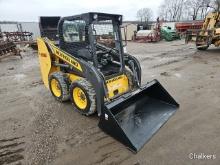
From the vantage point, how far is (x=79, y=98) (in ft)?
13.5

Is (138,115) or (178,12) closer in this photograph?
(138,115)

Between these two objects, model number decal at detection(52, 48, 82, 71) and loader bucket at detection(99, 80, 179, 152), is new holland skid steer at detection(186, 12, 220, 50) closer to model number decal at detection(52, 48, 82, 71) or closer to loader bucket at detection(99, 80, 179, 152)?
loader bucket at detection(99, 80, 179, 152)

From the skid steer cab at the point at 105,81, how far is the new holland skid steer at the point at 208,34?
8.00 meters

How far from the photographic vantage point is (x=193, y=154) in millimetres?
2887

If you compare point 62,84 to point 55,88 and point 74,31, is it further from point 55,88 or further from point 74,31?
point 74,31

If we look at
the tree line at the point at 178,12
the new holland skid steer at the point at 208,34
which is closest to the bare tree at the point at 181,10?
the tree line at the point at 178,12

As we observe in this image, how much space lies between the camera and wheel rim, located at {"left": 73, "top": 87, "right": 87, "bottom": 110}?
3.96m

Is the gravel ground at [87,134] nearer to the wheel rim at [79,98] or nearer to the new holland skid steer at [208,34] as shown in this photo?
the wheel rim at [79,98]

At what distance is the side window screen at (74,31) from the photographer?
13.2ft

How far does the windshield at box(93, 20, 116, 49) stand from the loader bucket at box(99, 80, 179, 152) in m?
1.26

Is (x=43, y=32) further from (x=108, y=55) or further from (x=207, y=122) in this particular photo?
(x=207, y=122)

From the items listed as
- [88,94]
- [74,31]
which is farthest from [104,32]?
[88,94]

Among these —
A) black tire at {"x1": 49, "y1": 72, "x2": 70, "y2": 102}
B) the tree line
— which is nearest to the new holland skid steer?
black tire at {"x1": 49, "y1": 72, "x2": 70, "y2": 102}

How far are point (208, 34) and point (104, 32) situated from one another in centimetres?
859
